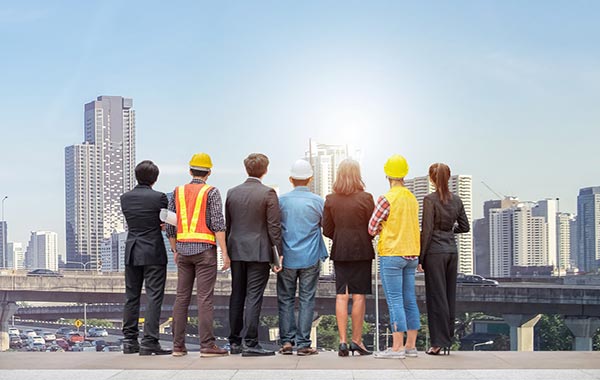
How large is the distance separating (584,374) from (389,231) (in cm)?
257

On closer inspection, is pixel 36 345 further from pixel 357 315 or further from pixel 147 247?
pixel 357 315

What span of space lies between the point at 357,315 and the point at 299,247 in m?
0.99

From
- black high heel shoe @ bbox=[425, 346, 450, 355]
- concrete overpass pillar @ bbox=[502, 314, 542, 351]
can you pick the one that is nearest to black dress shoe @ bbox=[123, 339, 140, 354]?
black high heel shoe @ bbox=[425, 346, 450, 355]

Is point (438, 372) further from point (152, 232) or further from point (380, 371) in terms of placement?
point (152, 232)

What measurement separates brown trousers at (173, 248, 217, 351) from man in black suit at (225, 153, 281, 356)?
0.25 metres

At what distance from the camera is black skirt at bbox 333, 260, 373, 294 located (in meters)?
10.9

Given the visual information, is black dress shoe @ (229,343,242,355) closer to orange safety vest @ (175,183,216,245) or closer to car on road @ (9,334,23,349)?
orange safety vest @ (175,183,216,245)

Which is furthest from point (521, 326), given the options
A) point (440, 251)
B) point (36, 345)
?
point (440, 251)

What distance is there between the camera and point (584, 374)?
923 cm

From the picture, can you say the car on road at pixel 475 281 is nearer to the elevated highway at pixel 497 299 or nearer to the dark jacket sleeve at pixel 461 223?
the elevated highway at pixel 497 299

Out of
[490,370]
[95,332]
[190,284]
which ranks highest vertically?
[190,284]

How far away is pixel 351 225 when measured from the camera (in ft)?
35.4

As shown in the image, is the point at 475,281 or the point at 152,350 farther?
the point at 475,281

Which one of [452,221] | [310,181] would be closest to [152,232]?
[310,181]
